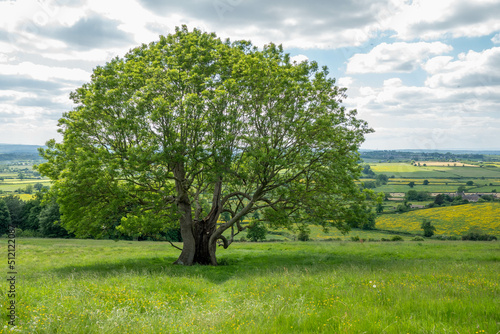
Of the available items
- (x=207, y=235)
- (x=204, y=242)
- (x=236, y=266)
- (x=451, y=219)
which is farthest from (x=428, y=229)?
(x=204, y=242)

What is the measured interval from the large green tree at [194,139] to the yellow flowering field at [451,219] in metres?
58.4

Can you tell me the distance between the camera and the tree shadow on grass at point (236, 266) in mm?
16391

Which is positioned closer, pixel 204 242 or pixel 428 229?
pixel 204 242

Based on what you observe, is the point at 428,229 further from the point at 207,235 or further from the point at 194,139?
the point at 194,139

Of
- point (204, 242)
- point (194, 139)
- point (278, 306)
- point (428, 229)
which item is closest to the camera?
point (278, 306)

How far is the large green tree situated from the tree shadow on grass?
7.61 ft

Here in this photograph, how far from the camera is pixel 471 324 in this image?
693cm

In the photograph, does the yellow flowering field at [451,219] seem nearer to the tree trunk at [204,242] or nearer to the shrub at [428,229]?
the shrub at [428,229]

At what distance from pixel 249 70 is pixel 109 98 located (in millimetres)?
8818

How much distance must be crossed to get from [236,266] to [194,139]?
9304mm

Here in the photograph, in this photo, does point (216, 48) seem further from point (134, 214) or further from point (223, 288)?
point (223, 288)

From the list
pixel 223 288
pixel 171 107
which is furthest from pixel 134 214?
pixel 223 288

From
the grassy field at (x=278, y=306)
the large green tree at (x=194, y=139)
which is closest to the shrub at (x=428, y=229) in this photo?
the large green tree at (x=194, y=139)

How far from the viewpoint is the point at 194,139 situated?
64.9 ft
